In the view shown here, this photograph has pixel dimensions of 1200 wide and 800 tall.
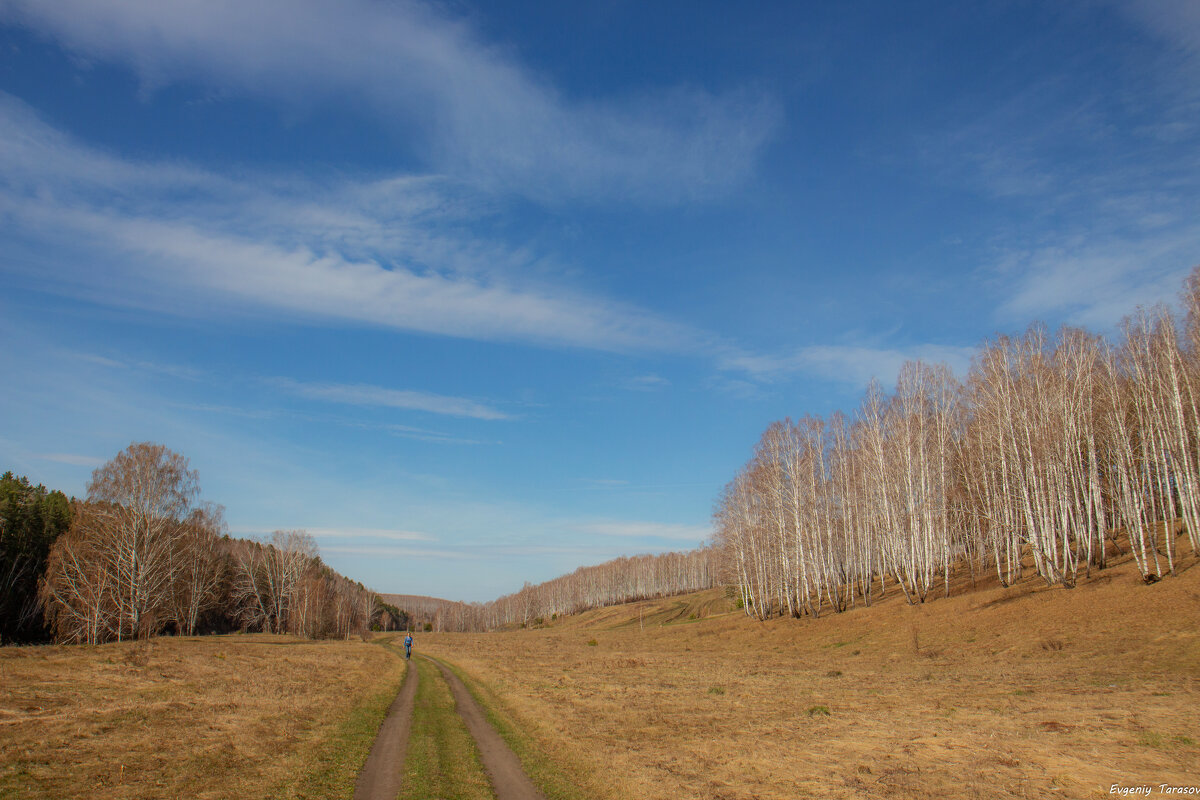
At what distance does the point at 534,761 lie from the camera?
1486 cm

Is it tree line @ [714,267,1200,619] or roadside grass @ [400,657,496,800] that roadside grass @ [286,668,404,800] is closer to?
roadside grass @ [400,657,496,800]

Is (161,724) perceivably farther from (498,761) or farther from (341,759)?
(498,761)

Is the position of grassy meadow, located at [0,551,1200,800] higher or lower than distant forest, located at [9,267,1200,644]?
lower

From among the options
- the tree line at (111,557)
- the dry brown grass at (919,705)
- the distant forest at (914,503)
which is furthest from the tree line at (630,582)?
the dry brown grass at (919,705)

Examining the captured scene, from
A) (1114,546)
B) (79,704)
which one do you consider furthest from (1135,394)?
(79,704)

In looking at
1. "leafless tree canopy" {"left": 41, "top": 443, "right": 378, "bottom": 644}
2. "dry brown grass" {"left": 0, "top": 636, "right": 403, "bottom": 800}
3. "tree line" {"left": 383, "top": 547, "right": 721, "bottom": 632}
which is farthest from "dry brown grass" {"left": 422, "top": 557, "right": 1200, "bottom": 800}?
"tree line" {"left": 383, "top": 547, "right": 721, "bottom": 632}

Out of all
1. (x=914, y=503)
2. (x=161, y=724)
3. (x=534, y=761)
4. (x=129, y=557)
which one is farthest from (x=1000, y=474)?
(x=129, y=557)

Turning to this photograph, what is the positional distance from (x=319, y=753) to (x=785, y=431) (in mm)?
45572

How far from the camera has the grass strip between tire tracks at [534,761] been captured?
12398 mm

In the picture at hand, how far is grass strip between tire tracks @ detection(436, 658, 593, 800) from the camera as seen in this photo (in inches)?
488

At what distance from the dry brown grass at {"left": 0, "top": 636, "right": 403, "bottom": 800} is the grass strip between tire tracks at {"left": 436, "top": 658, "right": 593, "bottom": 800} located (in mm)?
5015

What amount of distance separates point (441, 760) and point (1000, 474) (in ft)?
153

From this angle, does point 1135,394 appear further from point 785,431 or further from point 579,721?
point 579,721

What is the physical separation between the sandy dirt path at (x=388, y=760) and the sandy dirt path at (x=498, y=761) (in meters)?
2.02
